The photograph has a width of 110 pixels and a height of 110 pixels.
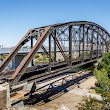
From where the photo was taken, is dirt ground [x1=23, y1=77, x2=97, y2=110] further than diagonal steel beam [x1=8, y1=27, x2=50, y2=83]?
Yes

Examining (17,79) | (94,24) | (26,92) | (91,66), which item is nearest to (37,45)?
(17,79)

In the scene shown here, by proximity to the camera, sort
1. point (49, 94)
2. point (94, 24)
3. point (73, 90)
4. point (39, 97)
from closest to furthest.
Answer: point (39, 97), point (49, 94), point (73, 90), point (94, 24)

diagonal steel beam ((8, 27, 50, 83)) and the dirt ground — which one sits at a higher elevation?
diagonal steel beam ((8, 27, 50, 83))

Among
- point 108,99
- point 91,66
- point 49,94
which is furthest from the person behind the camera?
point 91,66

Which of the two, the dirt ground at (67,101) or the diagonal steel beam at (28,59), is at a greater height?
the diagonal steel beam at (28,59)

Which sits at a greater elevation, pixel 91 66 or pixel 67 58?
pixel 67 58

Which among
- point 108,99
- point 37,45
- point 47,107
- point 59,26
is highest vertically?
point 59,26

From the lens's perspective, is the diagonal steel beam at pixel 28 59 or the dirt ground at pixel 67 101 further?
the dirt ground at pixel 67 101

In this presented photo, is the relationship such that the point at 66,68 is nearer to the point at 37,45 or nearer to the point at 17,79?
the point at 37,45

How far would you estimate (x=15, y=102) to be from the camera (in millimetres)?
24609

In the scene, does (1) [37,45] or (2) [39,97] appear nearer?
(1) [37,45]

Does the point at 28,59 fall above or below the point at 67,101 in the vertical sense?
above

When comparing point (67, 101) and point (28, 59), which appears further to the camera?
point (67, 101)

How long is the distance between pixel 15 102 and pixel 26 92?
585 centimetres
